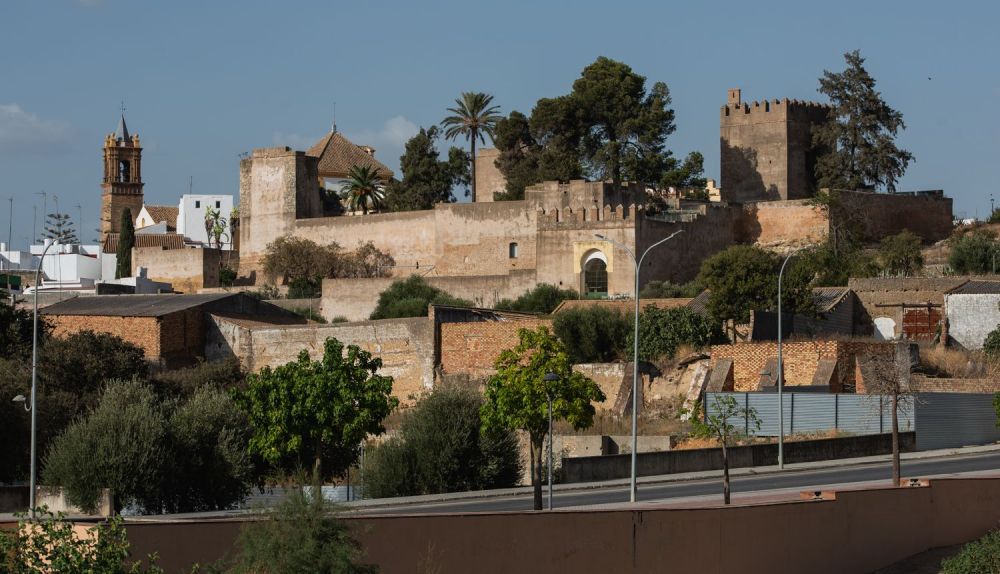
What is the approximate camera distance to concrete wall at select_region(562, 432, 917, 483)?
33062 mm

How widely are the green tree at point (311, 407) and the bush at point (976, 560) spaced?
1422 cm

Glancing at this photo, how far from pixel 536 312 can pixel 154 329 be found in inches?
488

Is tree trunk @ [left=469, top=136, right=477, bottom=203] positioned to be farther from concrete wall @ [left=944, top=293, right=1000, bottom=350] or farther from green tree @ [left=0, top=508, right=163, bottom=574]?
green tree @ [left=0, top=508, right=163, bottom=574]

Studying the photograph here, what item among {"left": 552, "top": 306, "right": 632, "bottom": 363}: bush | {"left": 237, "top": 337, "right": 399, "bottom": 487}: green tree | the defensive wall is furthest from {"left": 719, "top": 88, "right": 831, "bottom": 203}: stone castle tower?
the defensive wall

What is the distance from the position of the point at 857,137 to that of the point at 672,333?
2541 centimetres

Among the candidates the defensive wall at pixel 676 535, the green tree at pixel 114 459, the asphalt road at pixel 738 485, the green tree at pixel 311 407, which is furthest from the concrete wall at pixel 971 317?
the green tree at pixel 114 459

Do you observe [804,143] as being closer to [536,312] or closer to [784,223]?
[784,223]

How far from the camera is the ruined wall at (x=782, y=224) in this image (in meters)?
62.6

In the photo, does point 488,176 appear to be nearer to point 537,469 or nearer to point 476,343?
point 476,343

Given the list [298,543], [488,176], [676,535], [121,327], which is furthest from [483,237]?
[298,543]

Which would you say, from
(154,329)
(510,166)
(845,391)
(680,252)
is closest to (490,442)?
(845,391)

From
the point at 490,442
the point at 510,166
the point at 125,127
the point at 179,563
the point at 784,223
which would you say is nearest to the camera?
the point at 179,563

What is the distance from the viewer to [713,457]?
112 feet

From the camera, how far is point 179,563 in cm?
1398
